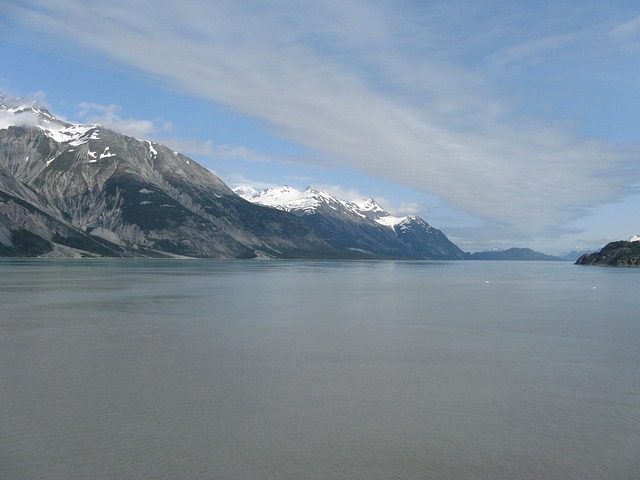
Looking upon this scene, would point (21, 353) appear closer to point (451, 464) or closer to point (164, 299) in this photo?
point (451, 464)

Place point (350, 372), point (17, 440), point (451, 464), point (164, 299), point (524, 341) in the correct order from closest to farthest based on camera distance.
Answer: point (451, 464) < point (17, 440) < point (350, 372) < point (524, 341) < point (164, 299)

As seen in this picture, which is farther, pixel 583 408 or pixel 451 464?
pixel 583 408

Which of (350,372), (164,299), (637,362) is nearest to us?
(350,372)

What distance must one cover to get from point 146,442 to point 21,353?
65.7 ft

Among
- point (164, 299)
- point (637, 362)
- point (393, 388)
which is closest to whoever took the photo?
point (393, 388)

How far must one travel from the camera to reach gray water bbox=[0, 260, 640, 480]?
1897 cm

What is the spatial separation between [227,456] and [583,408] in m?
17.3

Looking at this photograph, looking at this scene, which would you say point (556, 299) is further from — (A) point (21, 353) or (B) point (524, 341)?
(A) point (21, 353)

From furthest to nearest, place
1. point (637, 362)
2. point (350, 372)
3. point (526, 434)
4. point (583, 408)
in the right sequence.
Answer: point (637, 362)
point (350, 372)
point (583, 408)
point (526, 434)

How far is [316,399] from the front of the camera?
2633 cm

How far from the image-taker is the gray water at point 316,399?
1897 centimetres

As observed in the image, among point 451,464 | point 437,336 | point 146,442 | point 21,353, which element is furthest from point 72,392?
point 437,336

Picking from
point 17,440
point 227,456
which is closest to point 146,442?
point 227,456

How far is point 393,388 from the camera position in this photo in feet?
93.3
